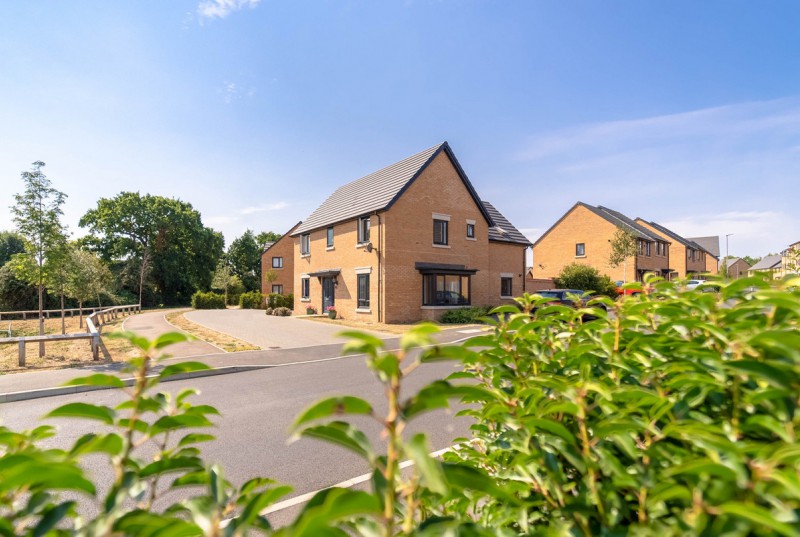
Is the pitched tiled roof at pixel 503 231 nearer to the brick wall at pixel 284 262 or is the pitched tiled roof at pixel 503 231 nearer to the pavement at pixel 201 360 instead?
the pavement at pixel 201 360

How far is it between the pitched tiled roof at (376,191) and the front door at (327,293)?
3.97 metres

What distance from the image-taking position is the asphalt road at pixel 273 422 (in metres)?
4.95

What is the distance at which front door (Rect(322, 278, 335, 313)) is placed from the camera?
89.9 ft

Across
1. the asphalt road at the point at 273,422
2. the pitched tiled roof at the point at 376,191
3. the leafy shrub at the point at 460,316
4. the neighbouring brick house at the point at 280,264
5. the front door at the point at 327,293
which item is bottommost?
the asphalt road at the point at 273,422

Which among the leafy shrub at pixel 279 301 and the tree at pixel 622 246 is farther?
the tree at pixel 622 246

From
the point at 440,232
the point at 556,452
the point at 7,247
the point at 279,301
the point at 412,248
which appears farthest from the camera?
the point at 7,247

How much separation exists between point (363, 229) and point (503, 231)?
11.5 m

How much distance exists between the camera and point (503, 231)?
29.9 m

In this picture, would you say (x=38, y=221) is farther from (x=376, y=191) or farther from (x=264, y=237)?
(x=264, y=237)

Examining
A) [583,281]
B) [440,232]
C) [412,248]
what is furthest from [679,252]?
[412,248]

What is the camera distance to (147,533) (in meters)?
0.82

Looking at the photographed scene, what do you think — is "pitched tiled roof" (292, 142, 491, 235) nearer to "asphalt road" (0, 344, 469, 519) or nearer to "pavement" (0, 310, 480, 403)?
"pavement" (0, 310, 480, 403)

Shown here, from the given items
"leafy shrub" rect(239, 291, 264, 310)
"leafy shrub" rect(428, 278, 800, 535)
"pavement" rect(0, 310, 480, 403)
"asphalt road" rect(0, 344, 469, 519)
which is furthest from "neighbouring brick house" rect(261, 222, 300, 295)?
"leafy shrub" rect(428, 278, 800, 535)

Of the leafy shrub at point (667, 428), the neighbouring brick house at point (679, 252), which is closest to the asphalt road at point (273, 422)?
the leafy shrub at point (667, 428)
